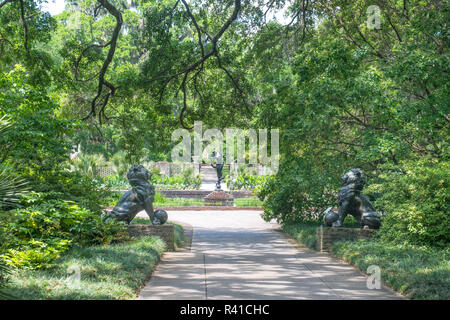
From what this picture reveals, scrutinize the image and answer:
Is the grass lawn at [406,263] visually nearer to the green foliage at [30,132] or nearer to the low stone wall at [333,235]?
the low stone wall at [333,235]

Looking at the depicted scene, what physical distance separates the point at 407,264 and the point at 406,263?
0.21 feet

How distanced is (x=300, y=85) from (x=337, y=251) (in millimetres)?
4634

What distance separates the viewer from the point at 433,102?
10.6m

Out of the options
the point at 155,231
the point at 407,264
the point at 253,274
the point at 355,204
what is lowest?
the point at 253,274

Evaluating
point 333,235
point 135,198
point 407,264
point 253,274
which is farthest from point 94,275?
point 333,235

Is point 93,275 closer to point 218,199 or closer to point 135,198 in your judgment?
point 135,198

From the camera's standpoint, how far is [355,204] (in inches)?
447

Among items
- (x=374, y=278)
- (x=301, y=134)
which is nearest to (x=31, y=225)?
(x=374, y=278)

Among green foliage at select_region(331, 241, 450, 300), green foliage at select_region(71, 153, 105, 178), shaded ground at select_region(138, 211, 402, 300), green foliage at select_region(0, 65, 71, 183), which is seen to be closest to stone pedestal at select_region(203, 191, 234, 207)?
green foliage at select_region(71, 153, 105, 178)

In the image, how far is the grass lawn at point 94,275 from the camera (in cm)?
588

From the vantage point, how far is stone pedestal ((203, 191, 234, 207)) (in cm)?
2500

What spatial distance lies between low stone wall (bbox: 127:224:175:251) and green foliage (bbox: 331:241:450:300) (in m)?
3.60

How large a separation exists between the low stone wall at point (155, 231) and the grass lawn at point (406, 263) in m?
3.56
